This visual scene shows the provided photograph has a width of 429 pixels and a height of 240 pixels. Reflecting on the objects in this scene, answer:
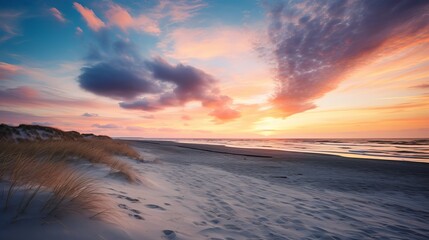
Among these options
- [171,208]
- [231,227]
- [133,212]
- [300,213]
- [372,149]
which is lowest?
[300,213]

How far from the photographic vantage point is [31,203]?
2244 mm

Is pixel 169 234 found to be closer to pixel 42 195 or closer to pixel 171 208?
pixel 171 208

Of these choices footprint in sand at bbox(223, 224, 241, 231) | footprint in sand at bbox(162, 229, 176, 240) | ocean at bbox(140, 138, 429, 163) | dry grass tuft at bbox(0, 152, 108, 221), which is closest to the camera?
dry grass tuft at bbox(0, 152, 108, 221)

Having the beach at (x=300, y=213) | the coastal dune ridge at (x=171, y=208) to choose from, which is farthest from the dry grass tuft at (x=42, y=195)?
the beach at (x=300, y=213)

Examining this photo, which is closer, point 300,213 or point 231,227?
point 231,227

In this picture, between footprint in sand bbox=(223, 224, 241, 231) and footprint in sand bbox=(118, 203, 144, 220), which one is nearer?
footprint in sand bbox=(118, 203, 144, 220)

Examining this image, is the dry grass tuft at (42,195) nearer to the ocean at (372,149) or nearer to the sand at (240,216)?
the sand at (240,216)

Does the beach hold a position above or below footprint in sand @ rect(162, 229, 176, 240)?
below

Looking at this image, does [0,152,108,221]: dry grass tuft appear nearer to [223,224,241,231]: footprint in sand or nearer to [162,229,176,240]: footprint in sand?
[162,229,176,240]: footprint in sand

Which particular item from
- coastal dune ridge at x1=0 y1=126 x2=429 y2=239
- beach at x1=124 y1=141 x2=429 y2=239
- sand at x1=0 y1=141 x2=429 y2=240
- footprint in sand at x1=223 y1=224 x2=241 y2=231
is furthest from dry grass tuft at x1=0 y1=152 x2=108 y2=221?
footprint in sand at x1=223 y1=224 x2=241 y2=231

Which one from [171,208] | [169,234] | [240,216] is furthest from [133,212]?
[240,216]


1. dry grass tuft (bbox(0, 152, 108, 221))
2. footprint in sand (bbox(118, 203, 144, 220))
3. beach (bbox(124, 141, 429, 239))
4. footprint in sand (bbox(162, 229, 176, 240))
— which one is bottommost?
beach (bbox(124, 141, 429, 239))

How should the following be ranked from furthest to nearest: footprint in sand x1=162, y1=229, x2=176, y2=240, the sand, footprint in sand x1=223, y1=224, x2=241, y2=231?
footprint in sand x1=223, y1=224, x2=241, y2=231
footprint in sand x1=162, y1=229, x2=176, y2=240
the sand

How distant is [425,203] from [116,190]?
9.43 m
